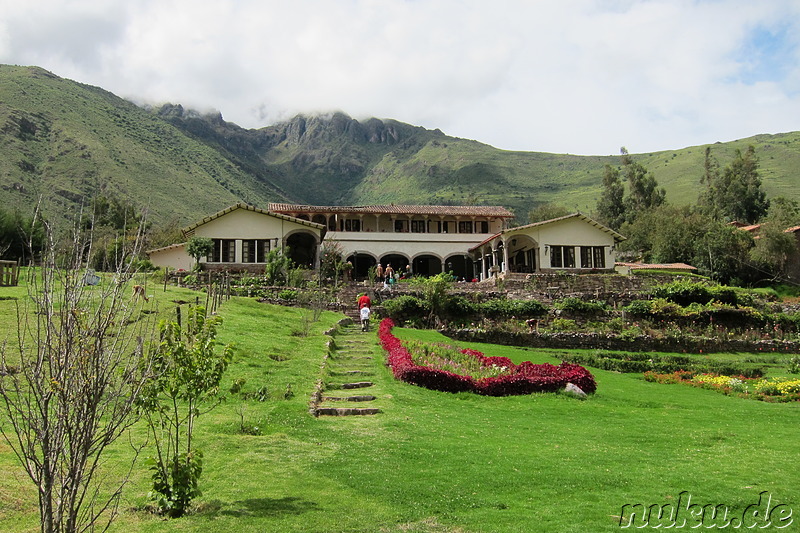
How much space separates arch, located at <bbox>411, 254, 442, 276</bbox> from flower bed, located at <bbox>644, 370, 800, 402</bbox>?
33.2m

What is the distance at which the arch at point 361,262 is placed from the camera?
51.7 metres

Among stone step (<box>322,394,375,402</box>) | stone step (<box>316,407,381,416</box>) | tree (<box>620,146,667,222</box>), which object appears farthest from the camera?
tree (<box>620,146,667,222</box>)

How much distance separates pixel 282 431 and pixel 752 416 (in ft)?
33.0

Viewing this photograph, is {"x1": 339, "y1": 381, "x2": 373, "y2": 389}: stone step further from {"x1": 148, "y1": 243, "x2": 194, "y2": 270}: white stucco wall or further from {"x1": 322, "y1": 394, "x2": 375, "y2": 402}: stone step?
{"x1": 148, "y1": 243, "x2": 194, "y2": 270}: white stucco wall

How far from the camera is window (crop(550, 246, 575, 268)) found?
45.3m

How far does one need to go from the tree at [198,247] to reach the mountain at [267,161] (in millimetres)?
13836

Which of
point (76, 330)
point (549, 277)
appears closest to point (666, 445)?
point (76, 330)

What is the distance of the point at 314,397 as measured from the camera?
1345 centimetres

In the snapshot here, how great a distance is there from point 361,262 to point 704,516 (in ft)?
154

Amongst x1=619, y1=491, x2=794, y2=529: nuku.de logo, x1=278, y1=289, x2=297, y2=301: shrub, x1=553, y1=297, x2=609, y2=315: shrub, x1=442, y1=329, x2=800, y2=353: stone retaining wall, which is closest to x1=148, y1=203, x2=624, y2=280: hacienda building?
x1=278, y1=289, x2=297, y2=301: shrub

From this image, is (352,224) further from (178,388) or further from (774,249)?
(178,388)

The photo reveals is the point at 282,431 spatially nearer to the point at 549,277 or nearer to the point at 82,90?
the point at 549,277

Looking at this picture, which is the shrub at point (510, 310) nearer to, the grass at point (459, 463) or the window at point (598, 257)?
the grass at point (459, 463)

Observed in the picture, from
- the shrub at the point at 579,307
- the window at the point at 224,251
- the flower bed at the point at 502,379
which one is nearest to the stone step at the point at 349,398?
the flower bed at the point at 502,379
